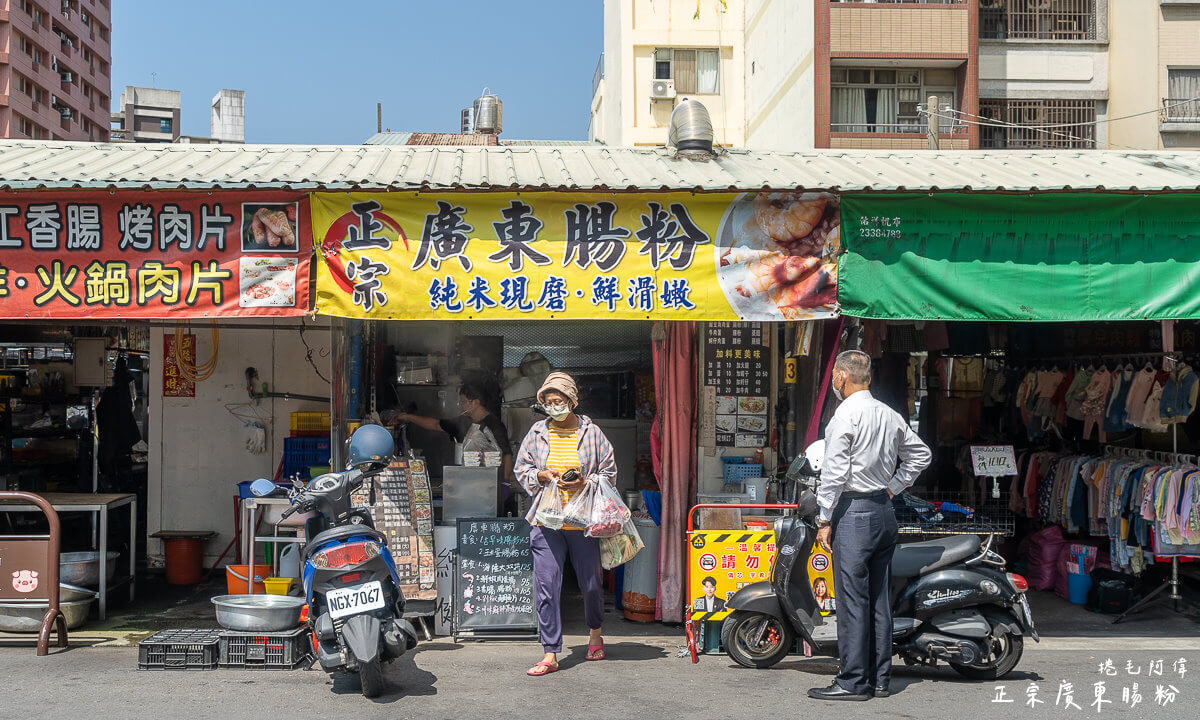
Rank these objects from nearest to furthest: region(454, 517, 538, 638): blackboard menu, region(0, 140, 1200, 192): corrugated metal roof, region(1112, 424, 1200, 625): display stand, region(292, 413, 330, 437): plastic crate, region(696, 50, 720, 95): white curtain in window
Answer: region(0, 140, 1200, 192): corrugated metal roof
region(454, 517, 538, 638): blackboard menu
region(1112, 424, 1200, 625): display stand
region(292, 413, 330, 437): plastic crate
region(696, 50, 720, 95): white curtain in window

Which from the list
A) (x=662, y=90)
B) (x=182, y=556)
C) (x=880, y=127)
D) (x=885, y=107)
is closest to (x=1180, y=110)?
(x=885, y=107)

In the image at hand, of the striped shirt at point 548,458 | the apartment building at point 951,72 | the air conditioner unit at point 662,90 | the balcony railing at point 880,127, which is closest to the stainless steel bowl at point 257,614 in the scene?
the striped shirt at point 548,458

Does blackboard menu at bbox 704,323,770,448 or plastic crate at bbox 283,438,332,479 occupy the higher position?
blackboard menu at bbox 704,323,770,448

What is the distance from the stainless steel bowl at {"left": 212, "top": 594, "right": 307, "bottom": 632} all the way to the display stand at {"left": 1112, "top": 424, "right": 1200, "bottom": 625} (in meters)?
6.65

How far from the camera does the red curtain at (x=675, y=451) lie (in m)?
8.27

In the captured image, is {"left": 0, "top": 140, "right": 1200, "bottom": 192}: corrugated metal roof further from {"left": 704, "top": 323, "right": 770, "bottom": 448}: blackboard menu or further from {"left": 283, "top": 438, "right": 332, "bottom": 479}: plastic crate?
{"left": 283, "top": 438, "right": 332, "bottom": 479}: plastic crate

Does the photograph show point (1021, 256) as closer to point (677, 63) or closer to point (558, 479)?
point (558, 479)

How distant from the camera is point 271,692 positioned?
249 inches

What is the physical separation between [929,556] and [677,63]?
2901cm

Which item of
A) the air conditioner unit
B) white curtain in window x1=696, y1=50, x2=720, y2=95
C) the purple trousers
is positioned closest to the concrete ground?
the purple trousers

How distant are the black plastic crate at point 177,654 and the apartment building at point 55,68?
4918 cm

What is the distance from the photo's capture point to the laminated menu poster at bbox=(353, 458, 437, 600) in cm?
793

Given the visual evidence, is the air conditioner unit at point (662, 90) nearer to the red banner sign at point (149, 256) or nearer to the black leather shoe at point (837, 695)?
the red banner sign at point (149, 256)

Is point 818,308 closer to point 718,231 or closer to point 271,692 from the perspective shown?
point 718,231
